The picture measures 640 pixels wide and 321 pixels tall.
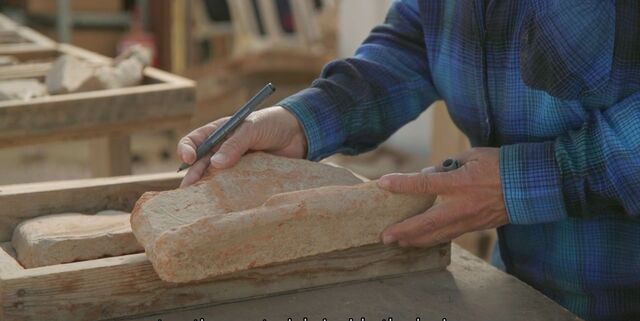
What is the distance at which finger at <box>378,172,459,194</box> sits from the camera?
1.85 metres

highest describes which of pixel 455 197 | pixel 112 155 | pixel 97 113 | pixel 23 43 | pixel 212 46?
pixel 455 197

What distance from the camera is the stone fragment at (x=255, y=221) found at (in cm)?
167

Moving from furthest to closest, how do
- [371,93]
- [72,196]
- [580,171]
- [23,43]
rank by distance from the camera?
[23,43] → [371,93] → [72,196] → [580,171]

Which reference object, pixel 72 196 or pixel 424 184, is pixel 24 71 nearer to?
pixel 72 196

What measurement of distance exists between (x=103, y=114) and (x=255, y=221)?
117cm

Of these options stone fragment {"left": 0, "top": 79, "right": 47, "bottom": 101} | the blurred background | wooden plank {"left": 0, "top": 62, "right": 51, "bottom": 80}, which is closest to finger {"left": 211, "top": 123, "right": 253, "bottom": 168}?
stone fragment {"left": 0, "top": 79, "right": 47, "bottom": 101}

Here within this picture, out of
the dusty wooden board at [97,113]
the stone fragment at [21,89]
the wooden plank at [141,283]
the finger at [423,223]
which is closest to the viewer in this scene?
the wooden plank at [141,283]

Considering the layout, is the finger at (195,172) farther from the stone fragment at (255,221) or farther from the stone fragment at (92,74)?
the stone fragment at (92,74)

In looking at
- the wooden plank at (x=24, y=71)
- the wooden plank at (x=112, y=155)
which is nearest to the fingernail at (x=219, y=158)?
the wooden plank at (x=112, y=155)

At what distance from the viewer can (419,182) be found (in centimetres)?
187

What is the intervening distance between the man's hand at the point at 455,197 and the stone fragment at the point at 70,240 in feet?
1.76

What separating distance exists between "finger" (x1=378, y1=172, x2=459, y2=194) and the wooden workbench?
0.69 ft

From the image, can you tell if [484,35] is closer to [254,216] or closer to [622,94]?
[622,94]

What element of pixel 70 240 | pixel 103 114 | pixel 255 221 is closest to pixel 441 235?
pixel 255 221
